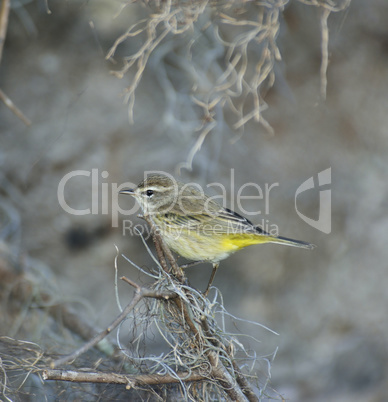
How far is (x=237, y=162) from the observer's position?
15.8ft

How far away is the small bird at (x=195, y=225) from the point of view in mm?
3941

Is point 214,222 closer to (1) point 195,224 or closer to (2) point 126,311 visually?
(1) point 195,224

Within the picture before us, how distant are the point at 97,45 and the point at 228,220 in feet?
6.99

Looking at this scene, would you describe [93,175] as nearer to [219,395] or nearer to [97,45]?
[97,45]

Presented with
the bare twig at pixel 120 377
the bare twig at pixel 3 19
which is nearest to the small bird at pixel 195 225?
the bare twig at pixel 120 377

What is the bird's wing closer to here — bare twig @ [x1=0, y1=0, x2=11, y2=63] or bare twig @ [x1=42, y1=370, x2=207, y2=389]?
bare twig @ [x1=42, y1=370, x2=207, y2=389]

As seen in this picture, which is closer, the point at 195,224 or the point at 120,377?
the point at 120,377

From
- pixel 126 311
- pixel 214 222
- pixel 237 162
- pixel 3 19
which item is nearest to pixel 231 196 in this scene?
pixel 237 162

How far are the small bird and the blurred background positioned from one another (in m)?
0.58

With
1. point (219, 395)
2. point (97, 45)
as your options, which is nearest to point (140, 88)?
point (97, 45)

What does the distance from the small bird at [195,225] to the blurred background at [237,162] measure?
0.58 meters

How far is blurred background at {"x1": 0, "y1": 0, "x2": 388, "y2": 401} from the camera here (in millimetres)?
4613

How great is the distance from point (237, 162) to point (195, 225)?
106 centimetres

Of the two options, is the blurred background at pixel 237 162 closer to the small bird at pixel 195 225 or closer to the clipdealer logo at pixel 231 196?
the clipdealer logo at pixel 231 196
